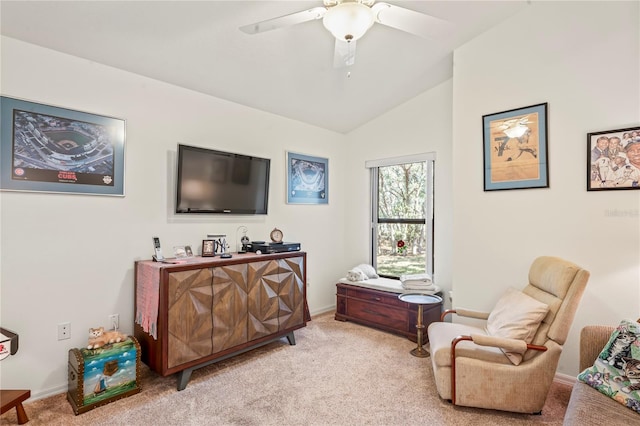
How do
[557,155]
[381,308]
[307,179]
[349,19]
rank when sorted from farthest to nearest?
[307,179] → [381,308] → [557,155] → [349,19]

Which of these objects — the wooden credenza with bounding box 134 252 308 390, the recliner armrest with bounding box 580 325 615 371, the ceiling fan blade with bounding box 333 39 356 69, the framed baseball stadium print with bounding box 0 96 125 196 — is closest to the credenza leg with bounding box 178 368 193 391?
the wooden credenza with bounding box 134 252 308 390

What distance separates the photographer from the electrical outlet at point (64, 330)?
2346 mm

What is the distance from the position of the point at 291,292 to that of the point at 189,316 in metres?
1.07

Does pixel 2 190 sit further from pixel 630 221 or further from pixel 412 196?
pixel 630 221

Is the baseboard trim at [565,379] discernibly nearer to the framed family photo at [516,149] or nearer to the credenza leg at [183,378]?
the framed family photo at [516,149]

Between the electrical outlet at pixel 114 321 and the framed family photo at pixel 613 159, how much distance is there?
12.3 feet

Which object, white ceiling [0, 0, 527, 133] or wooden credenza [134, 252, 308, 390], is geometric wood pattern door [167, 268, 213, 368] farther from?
white ceiling [0, 0, 527, 133]

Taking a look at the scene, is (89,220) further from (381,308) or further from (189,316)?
(381,308)

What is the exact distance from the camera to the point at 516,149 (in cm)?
278

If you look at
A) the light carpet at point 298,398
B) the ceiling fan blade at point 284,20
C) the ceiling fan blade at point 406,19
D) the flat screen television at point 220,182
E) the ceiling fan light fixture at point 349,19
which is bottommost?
the light carpet at point 298,398

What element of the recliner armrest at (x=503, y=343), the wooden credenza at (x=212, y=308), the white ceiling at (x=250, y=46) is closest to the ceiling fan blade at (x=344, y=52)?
the white ceiling at (x=250, y=46)

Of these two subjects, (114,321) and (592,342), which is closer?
(592,342)

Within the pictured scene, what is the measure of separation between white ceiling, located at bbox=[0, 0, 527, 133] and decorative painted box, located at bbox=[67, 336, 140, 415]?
2.14 metres

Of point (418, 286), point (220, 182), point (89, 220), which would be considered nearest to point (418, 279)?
point (418, 286)
